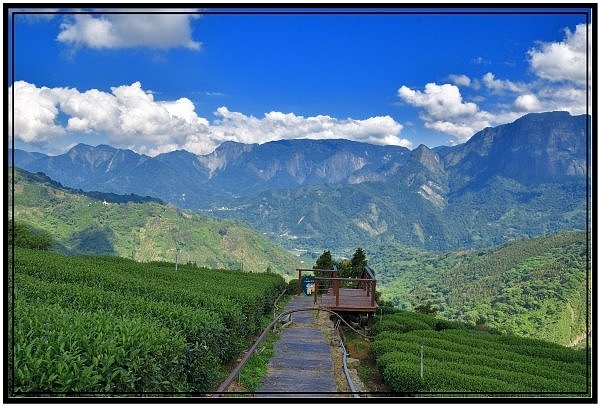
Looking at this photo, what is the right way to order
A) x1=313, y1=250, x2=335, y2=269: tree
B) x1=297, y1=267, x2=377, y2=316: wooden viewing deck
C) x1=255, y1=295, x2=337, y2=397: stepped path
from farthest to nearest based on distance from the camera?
x1=313, y1=250, x2=335, y2=269: tree < x1=297, y1=267, x2=377, y2=316: wooden viewing deck < x1=255, y1=295, x2=337, y2=397: stepped path

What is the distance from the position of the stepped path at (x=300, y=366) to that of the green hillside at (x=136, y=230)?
88421mm

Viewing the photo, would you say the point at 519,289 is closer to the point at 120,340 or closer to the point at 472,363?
the point at 472,363

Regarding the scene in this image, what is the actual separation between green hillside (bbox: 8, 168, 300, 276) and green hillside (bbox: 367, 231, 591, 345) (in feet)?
131

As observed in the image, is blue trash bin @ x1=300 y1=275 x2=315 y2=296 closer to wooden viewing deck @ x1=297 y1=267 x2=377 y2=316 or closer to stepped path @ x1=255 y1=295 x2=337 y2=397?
wooden viewing deck @ x1=297 y1=267 x2=377 y2=316

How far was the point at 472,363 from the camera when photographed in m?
7.74

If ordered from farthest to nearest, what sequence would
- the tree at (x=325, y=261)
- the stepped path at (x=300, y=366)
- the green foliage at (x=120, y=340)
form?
the tree at (x=325, y=261)
the stepped path at (x=300, y=366)
the green foliage at (x=120, y=340)

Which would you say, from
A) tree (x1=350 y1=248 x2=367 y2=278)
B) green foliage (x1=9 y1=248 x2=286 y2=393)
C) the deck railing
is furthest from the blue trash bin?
green foliage (x1=9 y1=248 x2=286 y2=393)

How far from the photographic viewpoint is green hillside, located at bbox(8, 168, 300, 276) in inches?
4050

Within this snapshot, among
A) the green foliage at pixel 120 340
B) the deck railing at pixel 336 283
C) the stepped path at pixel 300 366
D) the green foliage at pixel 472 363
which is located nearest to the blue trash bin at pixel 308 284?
the deck railing at pixel 336 283

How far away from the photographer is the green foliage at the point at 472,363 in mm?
6027

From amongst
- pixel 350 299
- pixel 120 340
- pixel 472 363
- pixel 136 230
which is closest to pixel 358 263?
pixel 350 299

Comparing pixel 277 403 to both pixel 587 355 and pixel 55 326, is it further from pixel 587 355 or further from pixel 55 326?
pixel 587 355

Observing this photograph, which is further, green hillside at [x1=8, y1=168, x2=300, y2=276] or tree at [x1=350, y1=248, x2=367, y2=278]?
green hillside at [x1=8, y1=168, x2=300, y2=276]

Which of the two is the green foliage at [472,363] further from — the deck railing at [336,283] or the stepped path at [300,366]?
the deck railing at [336,283]
